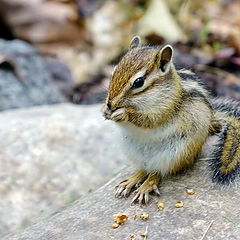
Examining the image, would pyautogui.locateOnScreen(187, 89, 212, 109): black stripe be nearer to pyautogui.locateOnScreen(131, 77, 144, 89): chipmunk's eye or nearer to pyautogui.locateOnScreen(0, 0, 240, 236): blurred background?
pyautogui.locateOnScreen(131, 77, 144, 89): chipmunk's eye

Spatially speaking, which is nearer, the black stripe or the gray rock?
the black stripe

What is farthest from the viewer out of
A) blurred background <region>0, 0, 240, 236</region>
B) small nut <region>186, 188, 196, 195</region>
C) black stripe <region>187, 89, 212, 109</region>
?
blurred background <region>0, 0, 240, 236</region>

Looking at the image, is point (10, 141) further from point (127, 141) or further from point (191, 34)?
point (191, 34)

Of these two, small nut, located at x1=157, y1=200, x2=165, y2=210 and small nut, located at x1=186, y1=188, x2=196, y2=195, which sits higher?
small nut, located at x1=186, y1=188, x2=196, y2=195

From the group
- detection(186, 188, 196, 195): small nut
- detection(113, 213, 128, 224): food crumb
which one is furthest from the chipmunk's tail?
detection(113, 213, 128, 224): food crumb

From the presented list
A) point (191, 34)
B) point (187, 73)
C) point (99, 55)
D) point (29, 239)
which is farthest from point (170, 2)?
point (29, 239)

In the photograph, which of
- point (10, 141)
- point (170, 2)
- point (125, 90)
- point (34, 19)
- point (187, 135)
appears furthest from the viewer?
point (170, 2)

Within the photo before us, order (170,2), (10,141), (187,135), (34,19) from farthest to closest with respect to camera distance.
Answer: (170,2) < (34,19) < (10,141) < (187,135)

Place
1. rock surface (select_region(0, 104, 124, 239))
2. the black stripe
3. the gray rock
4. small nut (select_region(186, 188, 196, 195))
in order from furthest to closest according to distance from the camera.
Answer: the gray rock, rock surface (select_region(0, 104, 124, 239)), the black stripe, small nut (select_region(186, 188, 196, 195))
